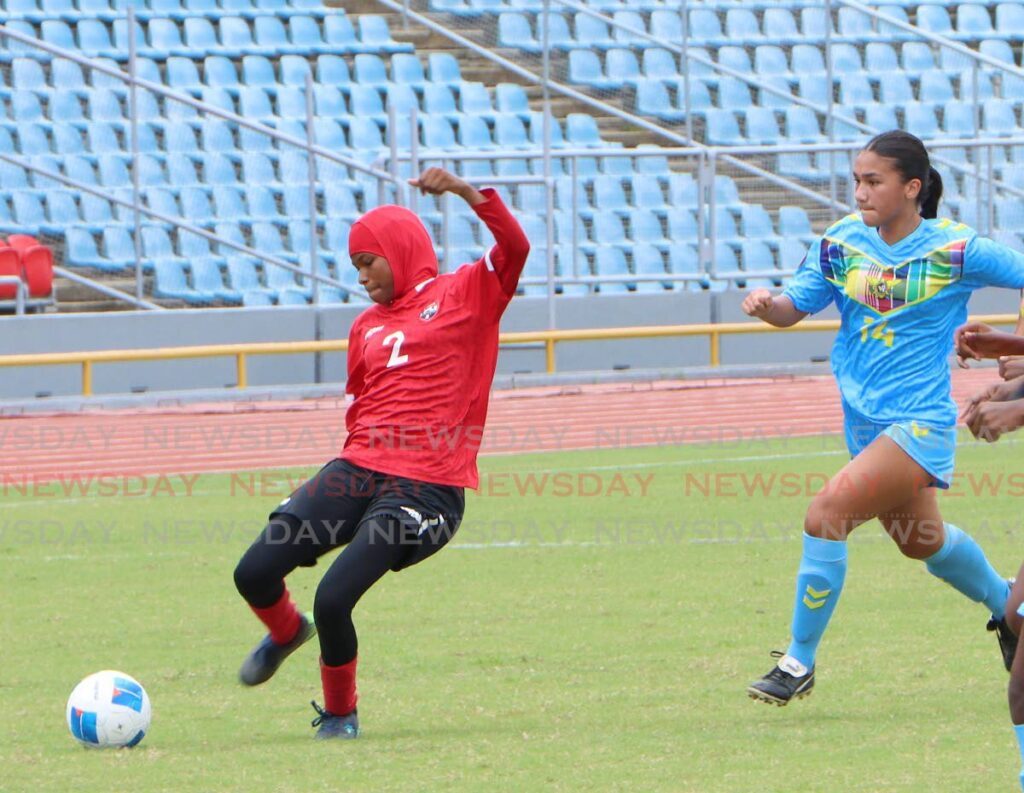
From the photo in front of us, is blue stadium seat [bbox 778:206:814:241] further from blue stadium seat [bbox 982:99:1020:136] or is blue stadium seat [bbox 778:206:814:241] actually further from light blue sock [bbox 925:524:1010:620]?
light blue sock [bbox 925:524:1010:620]

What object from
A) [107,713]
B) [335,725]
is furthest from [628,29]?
[107,713]

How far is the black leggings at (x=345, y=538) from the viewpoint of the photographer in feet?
19.2

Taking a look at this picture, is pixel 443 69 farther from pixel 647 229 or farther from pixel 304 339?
pixel 304 339

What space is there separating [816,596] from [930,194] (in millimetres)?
1450

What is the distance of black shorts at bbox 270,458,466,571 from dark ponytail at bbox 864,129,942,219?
1832 mm

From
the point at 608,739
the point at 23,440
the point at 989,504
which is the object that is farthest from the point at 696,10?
the point at 608,739

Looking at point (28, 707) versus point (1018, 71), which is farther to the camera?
point (1018, 71)

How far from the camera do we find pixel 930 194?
6.42 meters

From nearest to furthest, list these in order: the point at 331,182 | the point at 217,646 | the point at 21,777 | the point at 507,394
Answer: the point at 21,777 → the point at 217,646 → the point at 507,394 → the point at 331,182

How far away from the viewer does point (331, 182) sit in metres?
20.2

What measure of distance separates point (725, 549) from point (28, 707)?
14.9 ft

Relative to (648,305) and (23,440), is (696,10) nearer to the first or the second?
(648,305)

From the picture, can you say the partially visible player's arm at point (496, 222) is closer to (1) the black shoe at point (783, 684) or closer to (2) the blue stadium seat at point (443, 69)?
(1) the black shoe at point (783, 684)

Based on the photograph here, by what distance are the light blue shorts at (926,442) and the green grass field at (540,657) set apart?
773mm
